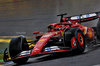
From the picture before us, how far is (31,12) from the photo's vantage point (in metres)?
10.1

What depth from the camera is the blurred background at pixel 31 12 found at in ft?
29.8

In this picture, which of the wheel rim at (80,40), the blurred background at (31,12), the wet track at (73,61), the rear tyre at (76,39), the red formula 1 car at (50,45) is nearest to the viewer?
the wet track at (73,61)

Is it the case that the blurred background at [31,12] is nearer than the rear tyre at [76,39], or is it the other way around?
the rear tyre at [76,39]

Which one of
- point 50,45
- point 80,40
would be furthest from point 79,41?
point 50,45

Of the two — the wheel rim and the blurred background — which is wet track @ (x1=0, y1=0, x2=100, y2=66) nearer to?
the blurred background

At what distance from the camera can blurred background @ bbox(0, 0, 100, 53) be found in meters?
9.09

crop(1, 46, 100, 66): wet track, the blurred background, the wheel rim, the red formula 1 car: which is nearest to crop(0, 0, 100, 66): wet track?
the blurred background

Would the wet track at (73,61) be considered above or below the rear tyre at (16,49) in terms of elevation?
below

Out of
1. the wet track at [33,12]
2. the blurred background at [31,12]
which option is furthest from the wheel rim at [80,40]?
the wet track at [33,12]

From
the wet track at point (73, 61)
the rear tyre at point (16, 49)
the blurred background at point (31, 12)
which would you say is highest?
the blurred background at point (31, 12)

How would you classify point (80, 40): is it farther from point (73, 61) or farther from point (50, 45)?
point (73, 61)

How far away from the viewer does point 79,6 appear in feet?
30.1

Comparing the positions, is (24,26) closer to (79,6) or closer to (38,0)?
(38,0)

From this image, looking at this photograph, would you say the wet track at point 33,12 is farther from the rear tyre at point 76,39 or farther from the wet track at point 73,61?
the wet track at point 73,61
